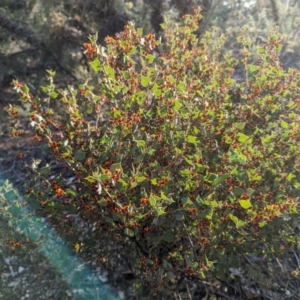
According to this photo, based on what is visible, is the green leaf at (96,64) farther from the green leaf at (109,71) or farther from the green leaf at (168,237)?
the green leaf at (168,237)

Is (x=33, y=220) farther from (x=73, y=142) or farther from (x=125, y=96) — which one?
(x=125, y=96)

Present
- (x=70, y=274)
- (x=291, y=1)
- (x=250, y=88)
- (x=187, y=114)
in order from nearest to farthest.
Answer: (x=187, y=114) → (x=250, y=88) → (x=70, y=274) → (x=291, y=1)

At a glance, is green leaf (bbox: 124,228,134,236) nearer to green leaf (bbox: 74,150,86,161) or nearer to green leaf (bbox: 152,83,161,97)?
green leaf (bbox: 74,150,86,161)

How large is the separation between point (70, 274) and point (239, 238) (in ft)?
3.67

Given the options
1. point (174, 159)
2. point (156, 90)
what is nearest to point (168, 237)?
point (174, 159)

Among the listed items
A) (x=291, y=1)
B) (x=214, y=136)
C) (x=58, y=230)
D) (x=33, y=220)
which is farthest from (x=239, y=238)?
(x=291, y=1)

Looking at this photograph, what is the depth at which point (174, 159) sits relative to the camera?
81.8 inches

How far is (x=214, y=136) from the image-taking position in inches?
88.4

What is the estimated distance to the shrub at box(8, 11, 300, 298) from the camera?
1.92m

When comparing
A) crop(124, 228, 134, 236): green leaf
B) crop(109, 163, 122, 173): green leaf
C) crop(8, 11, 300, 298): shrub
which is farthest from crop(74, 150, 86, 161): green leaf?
crop(124, 228, 134, 236): green leaf

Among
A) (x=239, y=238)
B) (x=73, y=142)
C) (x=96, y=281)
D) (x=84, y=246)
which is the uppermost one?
(x=73, y=142)

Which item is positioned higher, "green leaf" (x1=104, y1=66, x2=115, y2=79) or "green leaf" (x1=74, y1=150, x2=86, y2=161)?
"green leaf" (x1=104, y1=66, x2=115, y2=79)

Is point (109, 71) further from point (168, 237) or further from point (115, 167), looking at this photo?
point (168, 237)

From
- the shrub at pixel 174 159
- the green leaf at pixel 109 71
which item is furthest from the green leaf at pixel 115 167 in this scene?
the green leaf at pixel 109 71
